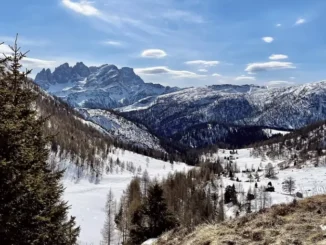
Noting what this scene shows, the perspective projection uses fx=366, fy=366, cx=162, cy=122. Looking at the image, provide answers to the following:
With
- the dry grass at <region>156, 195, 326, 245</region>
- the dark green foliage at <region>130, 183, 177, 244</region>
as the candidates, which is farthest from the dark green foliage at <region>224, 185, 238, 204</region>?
the dry grass at <region>156, 195, 326, 245</region>

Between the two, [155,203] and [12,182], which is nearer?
[12,182]

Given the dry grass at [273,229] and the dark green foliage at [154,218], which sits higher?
the dry grass at [273,229]

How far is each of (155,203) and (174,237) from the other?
104 feet

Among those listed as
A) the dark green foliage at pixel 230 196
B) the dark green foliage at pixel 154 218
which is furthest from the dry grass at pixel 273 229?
the dark green foliage at pixel 230 196

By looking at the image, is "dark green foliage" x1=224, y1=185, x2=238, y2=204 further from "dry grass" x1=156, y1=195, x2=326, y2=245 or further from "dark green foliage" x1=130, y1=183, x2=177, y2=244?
"dry grass" x1=156, y1=195, x2=326, y2=245

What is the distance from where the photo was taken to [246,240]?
11297mm

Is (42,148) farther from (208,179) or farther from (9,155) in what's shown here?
(208,179)

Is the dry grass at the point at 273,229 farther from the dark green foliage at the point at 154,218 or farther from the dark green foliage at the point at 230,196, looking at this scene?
the dark green foliage at the point at 230,196

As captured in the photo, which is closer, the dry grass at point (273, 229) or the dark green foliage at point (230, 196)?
the dry grass at point (273, 229)

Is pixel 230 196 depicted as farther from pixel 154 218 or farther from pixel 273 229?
pixel 273 229

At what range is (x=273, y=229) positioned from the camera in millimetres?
11562

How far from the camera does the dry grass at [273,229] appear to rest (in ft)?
35.1

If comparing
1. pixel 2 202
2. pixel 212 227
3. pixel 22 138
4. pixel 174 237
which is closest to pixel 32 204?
pixel 2 202

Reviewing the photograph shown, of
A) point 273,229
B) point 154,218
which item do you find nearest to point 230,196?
point 154,218
